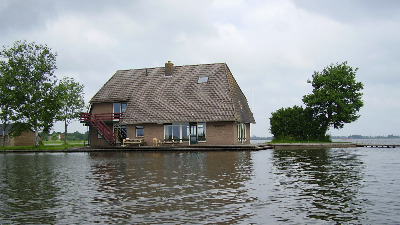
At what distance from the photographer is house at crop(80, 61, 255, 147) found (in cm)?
4241

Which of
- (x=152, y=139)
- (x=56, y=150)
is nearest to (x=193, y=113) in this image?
(x=152, y=139)

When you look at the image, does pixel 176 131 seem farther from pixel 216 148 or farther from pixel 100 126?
pixel 100 126

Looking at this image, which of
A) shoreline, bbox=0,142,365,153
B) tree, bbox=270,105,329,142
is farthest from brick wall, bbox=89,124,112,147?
tree, bbox=270,105,329,142

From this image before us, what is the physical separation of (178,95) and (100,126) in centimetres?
1014

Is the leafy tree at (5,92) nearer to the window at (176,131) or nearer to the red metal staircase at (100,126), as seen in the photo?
the red metal staircase at (100,126)

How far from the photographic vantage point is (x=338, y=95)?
4969 cm

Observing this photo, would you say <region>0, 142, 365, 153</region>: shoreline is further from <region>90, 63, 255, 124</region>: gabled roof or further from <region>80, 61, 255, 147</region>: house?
<region>90, 63, 255, 124</region>: gabled roof

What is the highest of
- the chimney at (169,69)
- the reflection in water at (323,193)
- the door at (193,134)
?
the chimney at (169,69)

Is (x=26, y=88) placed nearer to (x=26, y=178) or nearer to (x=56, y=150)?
(x=56, y=150)

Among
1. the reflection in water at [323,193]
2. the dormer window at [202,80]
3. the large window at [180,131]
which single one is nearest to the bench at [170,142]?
the large window at [180,131]

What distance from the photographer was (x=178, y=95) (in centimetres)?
4525

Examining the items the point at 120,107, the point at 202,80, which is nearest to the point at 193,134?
the point at 202,80

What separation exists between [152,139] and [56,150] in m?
11.7

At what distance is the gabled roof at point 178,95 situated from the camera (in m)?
42.7
